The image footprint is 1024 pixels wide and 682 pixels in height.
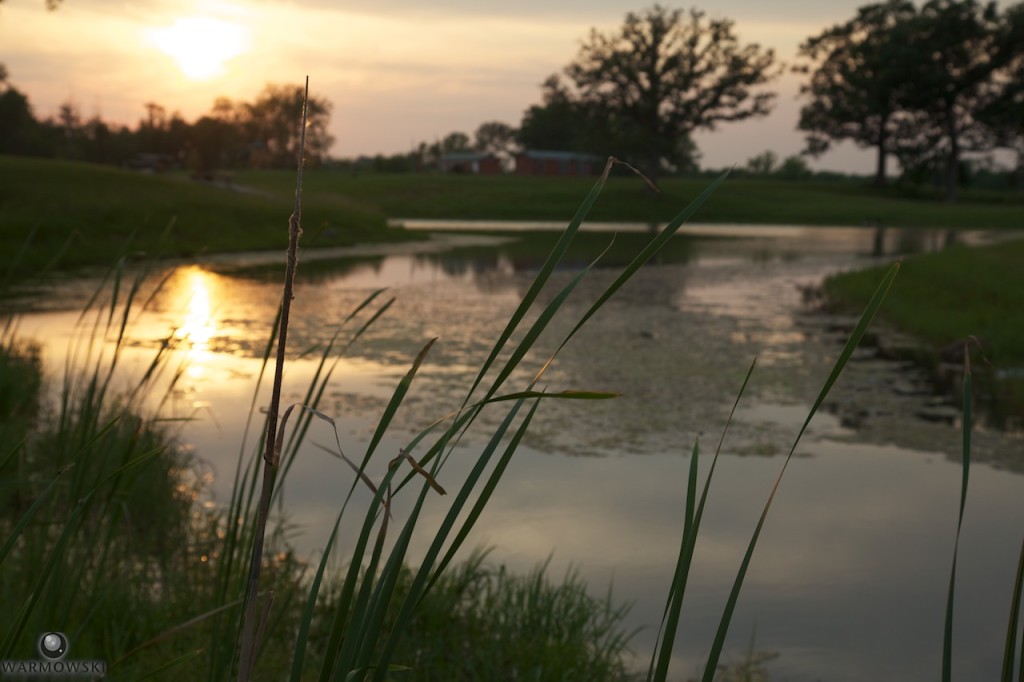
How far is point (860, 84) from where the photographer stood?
45750mm

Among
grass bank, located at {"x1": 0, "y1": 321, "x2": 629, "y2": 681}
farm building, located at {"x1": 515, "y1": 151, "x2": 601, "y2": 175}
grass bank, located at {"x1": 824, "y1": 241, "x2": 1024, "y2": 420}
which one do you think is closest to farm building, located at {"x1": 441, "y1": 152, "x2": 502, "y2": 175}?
farm building, located at {"x1": 515, "y1": 151, "x2": 601, "y2": 175}

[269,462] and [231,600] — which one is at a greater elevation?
[269,462]

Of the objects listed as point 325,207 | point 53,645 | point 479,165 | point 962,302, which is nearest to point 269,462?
point 53,645

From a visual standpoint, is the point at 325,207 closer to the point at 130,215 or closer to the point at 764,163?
the point at 130,215

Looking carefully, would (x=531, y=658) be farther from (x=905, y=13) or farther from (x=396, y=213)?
(x=905, y=13)

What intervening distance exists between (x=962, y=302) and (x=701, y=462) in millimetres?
5854

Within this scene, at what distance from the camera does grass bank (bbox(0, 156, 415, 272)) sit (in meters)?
14.9

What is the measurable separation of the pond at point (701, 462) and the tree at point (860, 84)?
37.6 m

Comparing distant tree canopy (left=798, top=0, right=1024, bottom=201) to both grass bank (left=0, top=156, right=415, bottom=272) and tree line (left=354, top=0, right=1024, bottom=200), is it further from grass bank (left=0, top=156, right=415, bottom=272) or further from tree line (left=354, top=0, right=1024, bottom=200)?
grass bank (left=0, top=156, right=415, bottom=272)

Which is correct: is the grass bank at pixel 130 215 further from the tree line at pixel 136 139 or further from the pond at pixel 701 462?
the tree line at pixel 136 139

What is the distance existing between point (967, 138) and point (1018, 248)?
36.8m

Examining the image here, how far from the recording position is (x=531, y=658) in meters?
2.81

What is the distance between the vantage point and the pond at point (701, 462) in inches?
135

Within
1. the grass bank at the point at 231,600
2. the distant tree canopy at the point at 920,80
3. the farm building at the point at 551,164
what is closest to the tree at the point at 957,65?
the distant tree canopy at the point at 920,80
